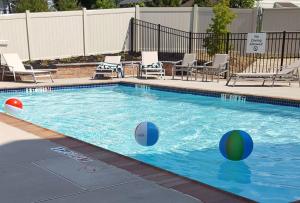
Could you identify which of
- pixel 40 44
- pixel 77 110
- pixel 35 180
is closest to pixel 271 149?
pixel 35 180

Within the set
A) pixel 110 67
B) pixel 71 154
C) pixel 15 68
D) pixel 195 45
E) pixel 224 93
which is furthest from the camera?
pixel 195 45

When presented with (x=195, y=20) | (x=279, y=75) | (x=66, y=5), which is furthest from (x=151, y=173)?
(x=66, y=5)

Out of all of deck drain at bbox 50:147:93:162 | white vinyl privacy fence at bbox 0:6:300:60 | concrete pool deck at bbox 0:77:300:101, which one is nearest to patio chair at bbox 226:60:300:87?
concrete pool deck at bbox 0:77:300:101

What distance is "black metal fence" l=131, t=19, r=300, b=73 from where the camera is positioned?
15641 millimetres

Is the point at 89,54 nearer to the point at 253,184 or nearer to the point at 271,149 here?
the point at 271,149

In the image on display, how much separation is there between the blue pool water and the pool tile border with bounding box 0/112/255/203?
1.31 meters

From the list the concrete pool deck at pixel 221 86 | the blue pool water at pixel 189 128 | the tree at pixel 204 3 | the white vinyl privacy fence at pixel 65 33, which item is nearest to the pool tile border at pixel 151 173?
the blue pool water at pixel 189 128

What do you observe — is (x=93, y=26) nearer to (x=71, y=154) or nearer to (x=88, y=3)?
(x=71, y=154)

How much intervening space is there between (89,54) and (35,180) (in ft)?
42.0

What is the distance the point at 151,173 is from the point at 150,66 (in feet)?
33.1

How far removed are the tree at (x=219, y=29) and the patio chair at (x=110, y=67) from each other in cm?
326

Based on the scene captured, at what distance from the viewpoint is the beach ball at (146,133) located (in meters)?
5.60

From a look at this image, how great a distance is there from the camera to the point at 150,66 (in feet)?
46.4

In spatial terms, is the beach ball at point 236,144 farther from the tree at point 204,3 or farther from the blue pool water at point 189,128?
the tree at point 204,3
